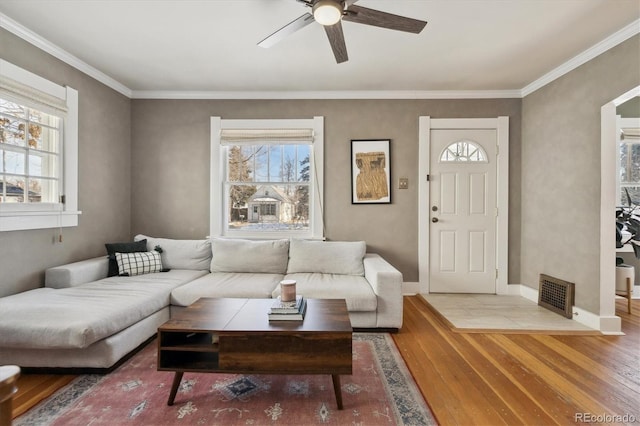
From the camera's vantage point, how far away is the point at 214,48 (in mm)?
2740

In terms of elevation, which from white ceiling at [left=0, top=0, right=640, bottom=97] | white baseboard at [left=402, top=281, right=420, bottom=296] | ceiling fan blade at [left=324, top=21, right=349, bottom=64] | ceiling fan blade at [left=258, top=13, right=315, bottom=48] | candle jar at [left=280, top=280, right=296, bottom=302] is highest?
white ceiling at [left=0, top=0, right=640, bottom=97]

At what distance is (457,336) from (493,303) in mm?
1093

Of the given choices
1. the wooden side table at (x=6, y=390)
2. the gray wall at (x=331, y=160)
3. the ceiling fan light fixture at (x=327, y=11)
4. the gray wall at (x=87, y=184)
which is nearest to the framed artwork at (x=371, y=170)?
the gray wall at (x=331, y=160)

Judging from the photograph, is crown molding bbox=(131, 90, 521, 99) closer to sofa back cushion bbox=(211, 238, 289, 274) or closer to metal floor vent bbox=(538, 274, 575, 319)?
sofa back cushion bbox=(211, 238, 289, 274)

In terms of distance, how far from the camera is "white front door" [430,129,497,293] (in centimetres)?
374

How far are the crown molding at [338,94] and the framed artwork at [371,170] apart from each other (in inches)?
22.7

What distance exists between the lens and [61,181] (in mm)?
2871

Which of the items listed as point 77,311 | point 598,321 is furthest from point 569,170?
point 77,311

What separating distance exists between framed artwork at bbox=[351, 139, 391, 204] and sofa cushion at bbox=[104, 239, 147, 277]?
8.20 ft

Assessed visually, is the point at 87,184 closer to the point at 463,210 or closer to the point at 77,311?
the point at 77,311

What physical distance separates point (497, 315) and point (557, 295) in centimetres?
71

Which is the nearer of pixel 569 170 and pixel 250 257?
pixel 569 170

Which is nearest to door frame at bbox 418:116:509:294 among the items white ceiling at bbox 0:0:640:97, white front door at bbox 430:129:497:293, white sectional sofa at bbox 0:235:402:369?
white front door at bbox 430:129:497:293

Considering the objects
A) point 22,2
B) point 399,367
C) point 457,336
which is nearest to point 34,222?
point 22,2
